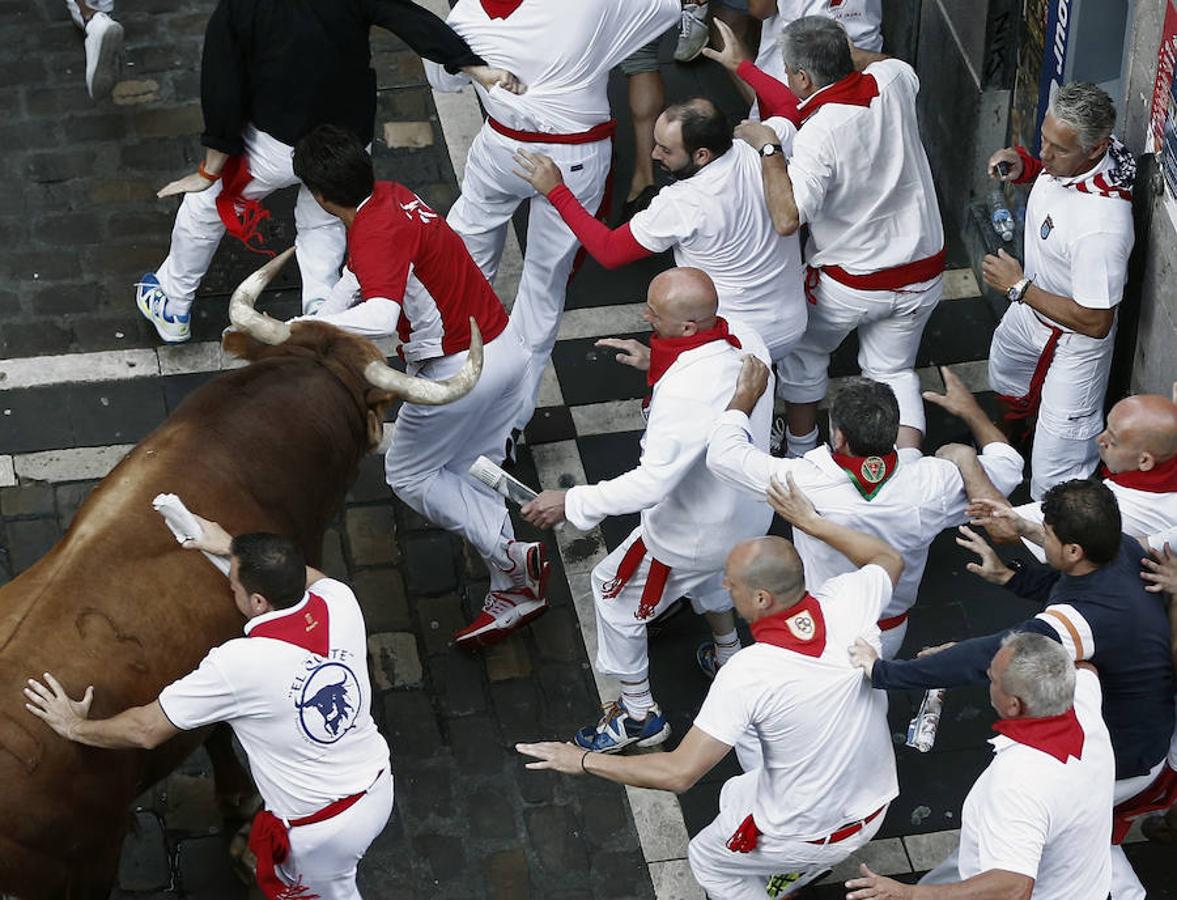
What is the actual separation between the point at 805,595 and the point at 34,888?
8.69ft

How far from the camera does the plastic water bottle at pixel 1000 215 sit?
886 cm

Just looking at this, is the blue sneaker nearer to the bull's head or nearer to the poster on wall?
the bull's head

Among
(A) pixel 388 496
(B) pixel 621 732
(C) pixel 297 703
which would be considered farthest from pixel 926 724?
(A) pixel 388 496

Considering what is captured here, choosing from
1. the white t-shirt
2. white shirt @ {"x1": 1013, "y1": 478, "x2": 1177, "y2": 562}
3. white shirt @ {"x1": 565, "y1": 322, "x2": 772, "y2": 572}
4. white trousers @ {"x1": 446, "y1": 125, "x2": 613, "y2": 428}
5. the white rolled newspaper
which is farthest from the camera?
white trousers @ {"x1": 446, "y1": 125, "x2": 613, "y2": 428}

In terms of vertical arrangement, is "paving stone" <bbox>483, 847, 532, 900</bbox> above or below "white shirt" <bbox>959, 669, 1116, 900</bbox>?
below

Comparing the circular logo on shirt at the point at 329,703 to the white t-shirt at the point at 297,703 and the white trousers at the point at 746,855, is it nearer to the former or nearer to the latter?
the white t-shirt at the point at 297,703

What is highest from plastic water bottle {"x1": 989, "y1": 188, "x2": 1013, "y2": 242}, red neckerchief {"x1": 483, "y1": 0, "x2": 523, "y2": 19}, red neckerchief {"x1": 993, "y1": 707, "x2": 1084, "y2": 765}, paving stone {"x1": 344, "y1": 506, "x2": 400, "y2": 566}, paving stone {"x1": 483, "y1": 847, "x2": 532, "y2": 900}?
red neckerchief {"x1": 483, "y1": 0, "x2": 523, "y2": 19}

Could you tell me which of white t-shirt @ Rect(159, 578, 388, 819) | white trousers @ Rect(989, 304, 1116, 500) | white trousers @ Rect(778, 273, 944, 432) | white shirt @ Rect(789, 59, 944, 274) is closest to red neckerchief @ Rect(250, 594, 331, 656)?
white t-shirt @ Rect(159, 578, 388, 819)

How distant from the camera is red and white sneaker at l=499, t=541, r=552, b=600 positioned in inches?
296

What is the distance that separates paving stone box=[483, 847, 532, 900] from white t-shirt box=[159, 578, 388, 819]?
114cm

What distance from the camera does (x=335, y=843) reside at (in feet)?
19.0

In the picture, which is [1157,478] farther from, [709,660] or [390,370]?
[390,370]

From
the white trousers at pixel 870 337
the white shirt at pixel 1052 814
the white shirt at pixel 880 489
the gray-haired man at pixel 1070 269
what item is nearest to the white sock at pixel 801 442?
the white trousers at pixel 870 337

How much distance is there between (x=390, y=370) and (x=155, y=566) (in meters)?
1.26
